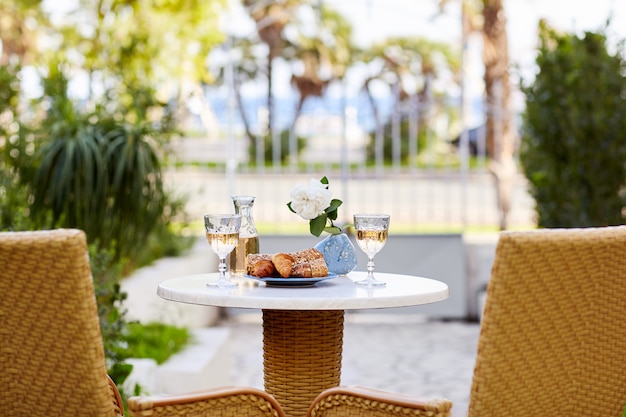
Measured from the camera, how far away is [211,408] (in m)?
2.09

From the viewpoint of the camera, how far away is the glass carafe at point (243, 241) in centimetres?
285

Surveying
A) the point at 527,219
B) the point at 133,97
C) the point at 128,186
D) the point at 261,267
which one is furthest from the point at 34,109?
the point at 527,219

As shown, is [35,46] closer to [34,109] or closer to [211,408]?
[34,109]

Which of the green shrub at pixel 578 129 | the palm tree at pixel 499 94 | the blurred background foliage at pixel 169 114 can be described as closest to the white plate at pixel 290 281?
the blurred background foliage at pixel 169 114

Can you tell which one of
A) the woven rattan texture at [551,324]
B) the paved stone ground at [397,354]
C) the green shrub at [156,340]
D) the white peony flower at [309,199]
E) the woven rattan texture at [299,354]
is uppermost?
the white peony flower at [309,199]

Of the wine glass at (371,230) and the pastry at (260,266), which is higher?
the wine glass at (371,230)

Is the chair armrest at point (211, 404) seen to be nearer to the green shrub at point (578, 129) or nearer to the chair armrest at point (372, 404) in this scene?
the chair armrest at point (372, 404)

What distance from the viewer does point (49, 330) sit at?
1.94 metres

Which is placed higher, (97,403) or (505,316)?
(505,316)

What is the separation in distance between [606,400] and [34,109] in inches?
179

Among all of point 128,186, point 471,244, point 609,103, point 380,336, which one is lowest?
point 380,336

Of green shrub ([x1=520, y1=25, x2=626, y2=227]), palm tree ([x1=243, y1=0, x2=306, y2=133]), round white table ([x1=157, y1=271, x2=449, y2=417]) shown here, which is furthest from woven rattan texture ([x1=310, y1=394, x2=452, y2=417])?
palm tree ([x1=243, y1=0, x2=306, y2=133])

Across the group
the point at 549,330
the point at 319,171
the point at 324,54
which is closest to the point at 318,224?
the point at 549,330

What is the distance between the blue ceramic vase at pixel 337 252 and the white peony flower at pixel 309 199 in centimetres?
14
